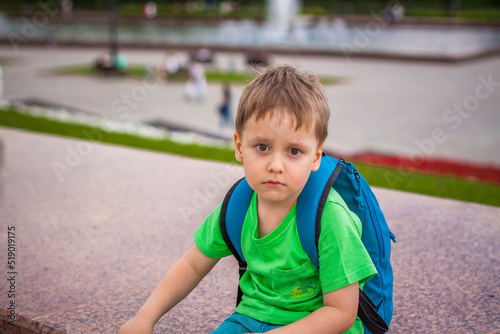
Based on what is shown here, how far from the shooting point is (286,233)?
1.85m

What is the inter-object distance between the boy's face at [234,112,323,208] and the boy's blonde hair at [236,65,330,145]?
2 centimetres

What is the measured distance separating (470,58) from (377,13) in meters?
24.8

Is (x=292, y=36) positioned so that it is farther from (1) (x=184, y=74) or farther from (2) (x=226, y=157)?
(2) (x=226, y=157)

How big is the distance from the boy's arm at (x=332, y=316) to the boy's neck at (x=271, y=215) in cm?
28

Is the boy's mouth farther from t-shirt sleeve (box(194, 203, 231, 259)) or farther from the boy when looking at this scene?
t-shirt sleeve (box(194, 203, 231, 259))

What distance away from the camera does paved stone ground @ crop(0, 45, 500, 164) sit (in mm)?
9711

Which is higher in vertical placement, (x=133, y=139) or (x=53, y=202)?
(x=53, y=202)

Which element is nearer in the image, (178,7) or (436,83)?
(436,83)

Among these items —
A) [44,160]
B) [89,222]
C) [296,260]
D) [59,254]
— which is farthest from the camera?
[44,160]

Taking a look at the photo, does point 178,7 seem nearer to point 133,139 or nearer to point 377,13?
point 377,13

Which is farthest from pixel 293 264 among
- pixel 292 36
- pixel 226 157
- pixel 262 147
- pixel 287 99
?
pixel 292 36

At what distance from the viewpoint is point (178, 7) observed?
1914 inches

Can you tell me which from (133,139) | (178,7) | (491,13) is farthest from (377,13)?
(133,139)

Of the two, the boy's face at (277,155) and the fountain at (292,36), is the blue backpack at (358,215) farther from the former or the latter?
the fountain at (292,36)
